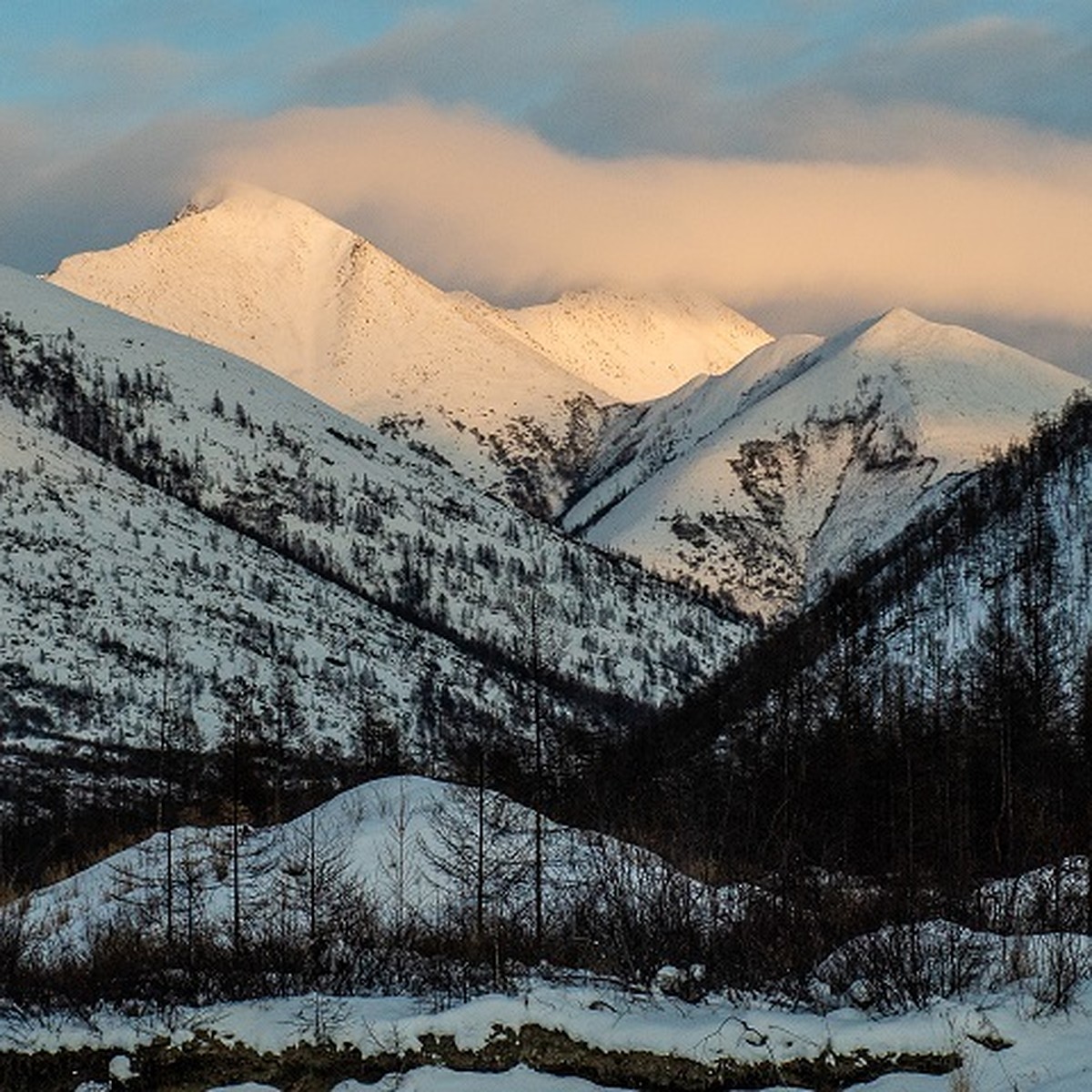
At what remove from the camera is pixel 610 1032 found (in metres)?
17.1

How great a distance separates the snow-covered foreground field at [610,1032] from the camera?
628 inches

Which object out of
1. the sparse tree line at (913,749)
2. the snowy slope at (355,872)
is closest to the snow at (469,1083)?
the sparse tree line at (913,749)

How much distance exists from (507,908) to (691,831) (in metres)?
7.95

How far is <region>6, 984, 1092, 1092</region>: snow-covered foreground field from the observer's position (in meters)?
16.0

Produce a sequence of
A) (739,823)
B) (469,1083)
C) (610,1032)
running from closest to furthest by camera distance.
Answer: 1. (469,1083)
2. (610,1032)
3. (739,823)

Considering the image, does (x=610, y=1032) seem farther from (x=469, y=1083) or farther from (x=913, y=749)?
(x=913, y=749)

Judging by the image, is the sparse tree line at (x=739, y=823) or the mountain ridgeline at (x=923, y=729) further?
the mountain ridgeline at (x=923, y=729)

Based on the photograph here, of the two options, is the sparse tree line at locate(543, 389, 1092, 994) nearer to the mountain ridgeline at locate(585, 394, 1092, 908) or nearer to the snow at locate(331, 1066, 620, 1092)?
the mountain ridgeline at locate(585, 394, 1092, 908)

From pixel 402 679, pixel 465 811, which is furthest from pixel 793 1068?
pixel 402 679

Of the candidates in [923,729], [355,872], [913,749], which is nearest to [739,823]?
[913,749]

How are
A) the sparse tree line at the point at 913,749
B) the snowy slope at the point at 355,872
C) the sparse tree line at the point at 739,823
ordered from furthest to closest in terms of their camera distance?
the snowy slope at the point at 355,872, the sparse tree line at the point at 913,749, the sparse tree line at the point at 739,823

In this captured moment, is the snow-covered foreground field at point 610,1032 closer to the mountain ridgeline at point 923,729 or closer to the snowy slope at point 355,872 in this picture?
the mountain ridgeline at point 923,729

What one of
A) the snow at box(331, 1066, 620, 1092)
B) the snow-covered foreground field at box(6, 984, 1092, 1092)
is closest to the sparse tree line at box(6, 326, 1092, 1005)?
the snow-covered foreground field at box(6, 984, 1092, 1092)

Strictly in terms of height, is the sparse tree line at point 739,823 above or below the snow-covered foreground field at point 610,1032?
above
